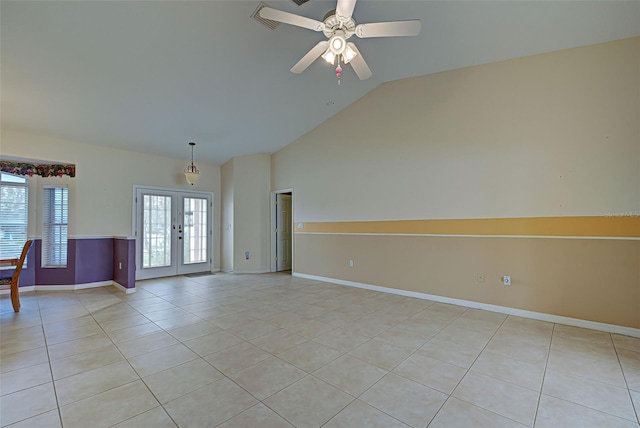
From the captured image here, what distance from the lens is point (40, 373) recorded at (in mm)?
2289

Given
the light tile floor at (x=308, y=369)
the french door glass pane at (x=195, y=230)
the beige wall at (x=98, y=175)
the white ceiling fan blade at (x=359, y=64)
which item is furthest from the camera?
the french door glass pane at (x=195, y=230)

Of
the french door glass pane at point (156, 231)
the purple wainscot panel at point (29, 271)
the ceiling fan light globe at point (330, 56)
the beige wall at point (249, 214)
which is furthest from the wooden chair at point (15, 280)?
the ceiling fan light globe at point (330, 56)

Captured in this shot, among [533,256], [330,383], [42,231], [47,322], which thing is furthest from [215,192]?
[533,256]

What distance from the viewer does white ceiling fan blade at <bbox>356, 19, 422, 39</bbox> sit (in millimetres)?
2283

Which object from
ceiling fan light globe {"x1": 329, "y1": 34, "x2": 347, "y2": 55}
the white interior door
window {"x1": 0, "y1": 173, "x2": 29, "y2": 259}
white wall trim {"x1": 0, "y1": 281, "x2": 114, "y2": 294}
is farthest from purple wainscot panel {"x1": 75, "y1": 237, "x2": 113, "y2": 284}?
ceiling fan light globe {"x1": 329, "y1": 34, "x2": 347, "y2": 55}

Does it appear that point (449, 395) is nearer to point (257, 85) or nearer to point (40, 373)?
point (40, 373)

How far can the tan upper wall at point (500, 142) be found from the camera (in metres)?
3.18

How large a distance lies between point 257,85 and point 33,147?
13.4 ft

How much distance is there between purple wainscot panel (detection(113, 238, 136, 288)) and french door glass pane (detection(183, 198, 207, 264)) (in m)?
1.43

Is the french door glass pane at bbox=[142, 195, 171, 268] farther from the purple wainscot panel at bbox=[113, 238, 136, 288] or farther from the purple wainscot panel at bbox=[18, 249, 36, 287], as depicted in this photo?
the purple wainscot panel at bbox=[18, 249, 36, 287]

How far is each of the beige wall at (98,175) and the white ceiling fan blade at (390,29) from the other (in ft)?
15.9

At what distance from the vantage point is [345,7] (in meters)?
2.20

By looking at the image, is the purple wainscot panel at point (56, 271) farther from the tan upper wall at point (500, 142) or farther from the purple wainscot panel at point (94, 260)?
the tan upper wall at point (500, 142)

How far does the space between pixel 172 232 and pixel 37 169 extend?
252 cm
